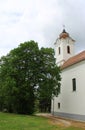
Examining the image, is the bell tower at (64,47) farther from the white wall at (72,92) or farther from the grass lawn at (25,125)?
the grass lawn at (25,125)

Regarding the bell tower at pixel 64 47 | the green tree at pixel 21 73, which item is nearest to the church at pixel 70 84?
the bell tower at pixel 64 47

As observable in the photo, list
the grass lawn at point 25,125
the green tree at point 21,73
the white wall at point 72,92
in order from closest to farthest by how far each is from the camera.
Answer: the grass lawn at point 25,125 → the white wall at point 72,92 → the green tree at point 21,73

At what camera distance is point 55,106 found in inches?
1624

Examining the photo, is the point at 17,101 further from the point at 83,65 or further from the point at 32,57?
the point at 83,65

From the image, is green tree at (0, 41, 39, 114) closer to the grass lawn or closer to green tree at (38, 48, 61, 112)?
green tree at (38, 48, 61, 112)

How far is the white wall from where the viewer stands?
3009cm

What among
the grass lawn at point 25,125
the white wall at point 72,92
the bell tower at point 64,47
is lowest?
the grass lawn at point 25,125

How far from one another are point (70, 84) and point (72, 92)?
137 cm

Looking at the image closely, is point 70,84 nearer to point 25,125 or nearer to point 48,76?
point 48,76

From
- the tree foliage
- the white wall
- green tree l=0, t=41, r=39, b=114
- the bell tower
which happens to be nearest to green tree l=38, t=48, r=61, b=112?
the tree foliage

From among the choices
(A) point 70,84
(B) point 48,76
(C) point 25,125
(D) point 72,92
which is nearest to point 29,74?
(B) point 48,76

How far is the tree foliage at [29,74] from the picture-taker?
3219 centimetres

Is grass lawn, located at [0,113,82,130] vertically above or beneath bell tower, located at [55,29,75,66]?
beneath

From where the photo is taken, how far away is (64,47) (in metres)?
43.4
